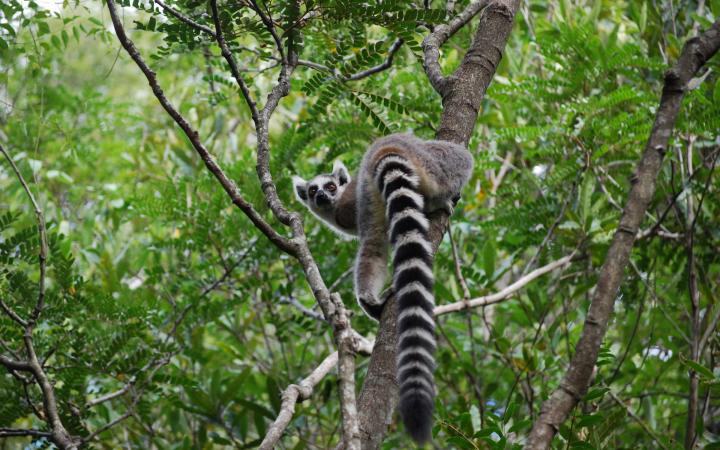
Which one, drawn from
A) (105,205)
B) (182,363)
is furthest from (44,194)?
(182,363)

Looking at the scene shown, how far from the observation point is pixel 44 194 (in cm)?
874

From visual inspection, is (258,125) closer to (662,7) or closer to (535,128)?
(535,128)

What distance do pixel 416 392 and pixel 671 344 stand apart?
4.10 metres

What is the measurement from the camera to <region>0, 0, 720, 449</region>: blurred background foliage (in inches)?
206

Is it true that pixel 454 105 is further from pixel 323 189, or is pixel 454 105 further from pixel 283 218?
pixel 323 189

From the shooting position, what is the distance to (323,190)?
6.79 metres

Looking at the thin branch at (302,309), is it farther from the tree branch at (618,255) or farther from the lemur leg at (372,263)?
the tree branch at (618,255)

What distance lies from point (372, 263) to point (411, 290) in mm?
1737

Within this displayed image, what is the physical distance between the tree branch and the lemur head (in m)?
3.29

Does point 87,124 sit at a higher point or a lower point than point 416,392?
higher

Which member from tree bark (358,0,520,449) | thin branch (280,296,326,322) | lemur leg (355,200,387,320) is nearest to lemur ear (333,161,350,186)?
thin branch (280,296,326,322)

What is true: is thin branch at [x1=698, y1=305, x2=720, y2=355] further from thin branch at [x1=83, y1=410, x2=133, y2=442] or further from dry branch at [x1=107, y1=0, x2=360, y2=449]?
thin branch at [x1=83, y1=410, x2=133, y2=442]

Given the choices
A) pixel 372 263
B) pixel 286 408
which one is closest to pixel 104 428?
pixel 286 408

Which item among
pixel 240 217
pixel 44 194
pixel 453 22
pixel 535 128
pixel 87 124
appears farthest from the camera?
pixel 87 124
